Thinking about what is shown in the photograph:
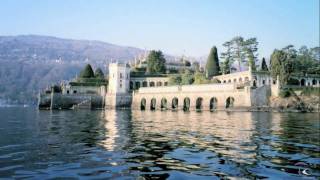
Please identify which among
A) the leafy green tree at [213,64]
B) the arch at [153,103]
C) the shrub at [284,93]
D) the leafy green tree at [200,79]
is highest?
the leafy green tree at [213,64]

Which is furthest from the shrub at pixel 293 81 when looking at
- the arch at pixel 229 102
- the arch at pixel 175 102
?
the arch at pixel 175 102

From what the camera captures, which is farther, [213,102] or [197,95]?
[213,102]

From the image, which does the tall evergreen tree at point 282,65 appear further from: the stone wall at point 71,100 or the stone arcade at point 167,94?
the stone wall at point 71,100

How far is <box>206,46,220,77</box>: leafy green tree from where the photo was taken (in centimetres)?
11894

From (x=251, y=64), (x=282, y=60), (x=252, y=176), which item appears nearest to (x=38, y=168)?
(x=252, y=176)

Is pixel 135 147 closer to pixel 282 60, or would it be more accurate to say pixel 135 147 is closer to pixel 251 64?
pixel 282 60

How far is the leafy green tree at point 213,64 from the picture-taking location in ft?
390

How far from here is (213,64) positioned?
394ft

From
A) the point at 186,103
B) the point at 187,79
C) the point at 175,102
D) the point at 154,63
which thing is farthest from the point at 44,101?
the point at 154,63

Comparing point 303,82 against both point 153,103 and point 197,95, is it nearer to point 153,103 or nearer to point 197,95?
point 197,95

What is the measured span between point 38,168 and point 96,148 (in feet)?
20.3

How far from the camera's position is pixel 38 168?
1492 cm

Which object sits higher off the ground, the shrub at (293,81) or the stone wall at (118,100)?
the shrub at (293,81)

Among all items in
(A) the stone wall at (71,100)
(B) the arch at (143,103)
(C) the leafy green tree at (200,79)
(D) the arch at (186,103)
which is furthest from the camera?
(B) the arch at (143,103)
